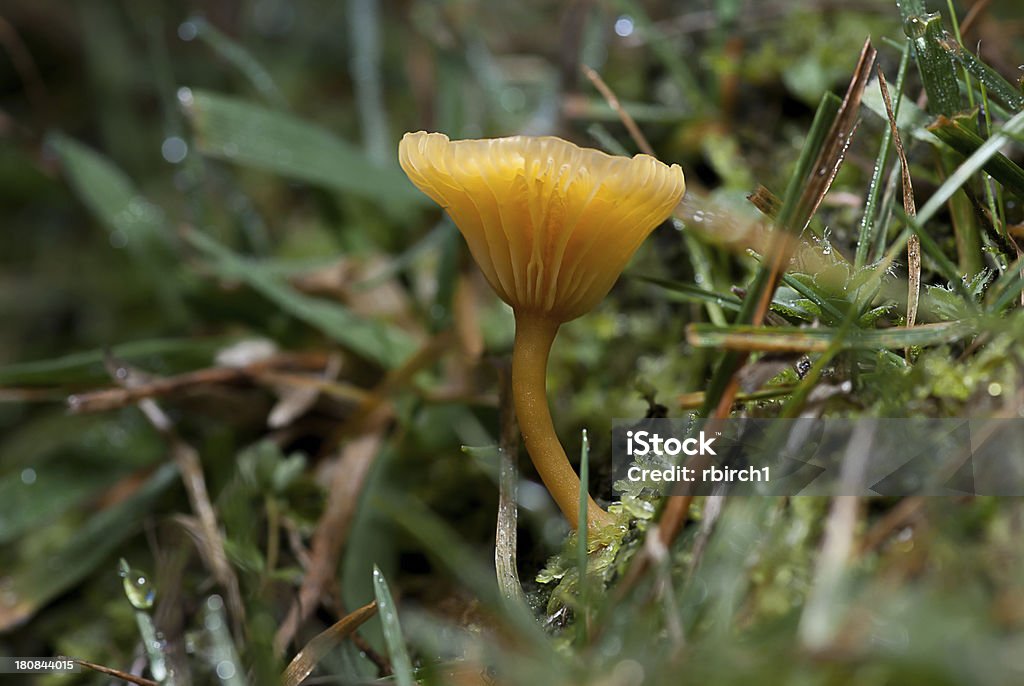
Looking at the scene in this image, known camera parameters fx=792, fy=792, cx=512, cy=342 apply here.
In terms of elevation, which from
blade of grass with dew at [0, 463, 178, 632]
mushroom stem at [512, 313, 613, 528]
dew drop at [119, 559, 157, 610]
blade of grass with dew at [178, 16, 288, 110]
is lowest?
blade of grass with dew at [0, 463, 178, 632]

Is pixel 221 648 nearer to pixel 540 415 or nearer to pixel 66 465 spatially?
pixel 540 415

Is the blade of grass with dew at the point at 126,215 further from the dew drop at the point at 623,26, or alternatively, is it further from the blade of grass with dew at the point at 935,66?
the blade of grass with dew at the point at 935,66

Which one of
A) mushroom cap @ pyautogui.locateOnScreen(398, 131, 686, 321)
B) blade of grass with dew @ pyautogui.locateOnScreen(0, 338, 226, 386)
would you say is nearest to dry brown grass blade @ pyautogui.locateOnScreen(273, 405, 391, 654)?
blade of grass with dew @ pyautogui.locateOnScreen(0, 338, 226, 386)

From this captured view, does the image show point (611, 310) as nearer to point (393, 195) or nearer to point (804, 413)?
point (393, 195)

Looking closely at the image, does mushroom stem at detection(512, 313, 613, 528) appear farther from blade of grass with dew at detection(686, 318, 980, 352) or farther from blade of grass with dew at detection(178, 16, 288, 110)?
blade of grass with dew at detection(178, 16, 288, 110)

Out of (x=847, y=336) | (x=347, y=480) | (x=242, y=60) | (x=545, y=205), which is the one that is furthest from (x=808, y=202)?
(x=242, y=60)

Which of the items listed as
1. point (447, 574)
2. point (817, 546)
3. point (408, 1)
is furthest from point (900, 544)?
point (408, 1)
